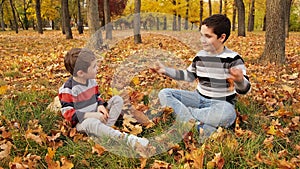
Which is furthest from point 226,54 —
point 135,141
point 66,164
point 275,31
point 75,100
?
point 275,31

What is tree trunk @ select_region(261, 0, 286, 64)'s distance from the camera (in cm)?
531

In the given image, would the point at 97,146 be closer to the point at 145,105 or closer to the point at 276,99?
the point at 145,105

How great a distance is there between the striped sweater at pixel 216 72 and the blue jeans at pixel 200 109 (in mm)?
96

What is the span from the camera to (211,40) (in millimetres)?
2832

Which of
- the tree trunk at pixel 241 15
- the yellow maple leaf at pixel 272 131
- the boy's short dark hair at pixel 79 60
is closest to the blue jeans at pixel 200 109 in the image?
the yellow maple leaf at pixel 272 131

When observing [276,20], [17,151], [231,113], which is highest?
[276,20]

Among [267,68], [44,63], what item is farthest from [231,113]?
[44,63]

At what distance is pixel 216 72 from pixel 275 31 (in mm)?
3292

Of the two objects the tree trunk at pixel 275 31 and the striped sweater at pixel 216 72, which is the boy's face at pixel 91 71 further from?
the tree trunk at pixel 275 31

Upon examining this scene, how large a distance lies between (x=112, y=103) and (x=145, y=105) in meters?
0.49

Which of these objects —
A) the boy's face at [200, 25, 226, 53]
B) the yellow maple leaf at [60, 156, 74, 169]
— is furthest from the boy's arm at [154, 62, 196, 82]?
the yellow maple leaf at [60, 156, 74, 169]

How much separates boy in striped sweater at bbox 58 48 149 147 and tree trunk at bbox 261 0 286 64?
396cm

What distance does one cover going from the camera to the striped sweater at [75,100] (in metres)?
2.72

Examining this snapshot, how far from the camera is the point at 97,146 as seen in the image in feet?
7.70
